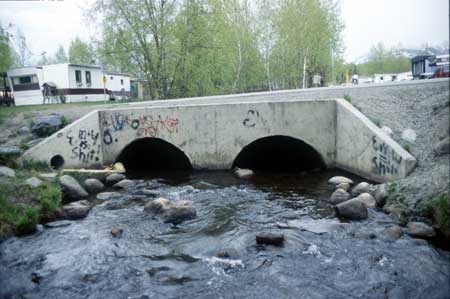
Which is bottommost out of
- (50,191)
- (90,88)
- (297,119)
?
(50,191)

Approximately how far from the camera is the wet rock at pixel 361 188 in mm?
9516

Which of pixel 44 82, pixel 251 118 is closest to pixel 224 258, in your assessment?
pixel 251 118

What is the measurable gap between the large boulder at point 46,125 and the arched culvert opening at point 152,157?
8.30 ft

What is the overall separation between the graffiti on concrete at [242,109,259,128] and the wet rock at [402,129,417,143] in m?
4.61

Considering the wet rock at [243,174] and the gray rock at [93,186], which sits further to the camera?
the wet rock at [243,174]

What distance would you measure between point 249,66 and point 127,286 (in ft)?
101

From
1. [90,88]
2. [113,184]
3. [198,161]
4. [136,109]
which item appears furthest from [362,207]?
[90,88]

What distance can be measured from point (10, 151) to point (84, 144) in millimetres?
2401

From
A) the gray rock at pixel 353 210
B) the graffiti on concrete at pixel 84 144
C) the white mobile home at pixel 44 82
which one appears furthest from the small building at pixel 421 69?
the white mobile home at pixel 44 82

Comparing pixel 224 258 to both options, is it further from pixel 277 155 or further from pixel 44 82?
pixel 44 82

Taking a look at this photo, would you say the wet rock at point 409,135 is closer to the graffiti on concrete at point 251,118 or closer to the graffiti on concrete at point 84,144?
the graffiti on concrete at point 251,118

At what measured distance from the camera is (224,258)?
650 centimetres

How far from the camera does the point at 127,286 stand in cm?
568

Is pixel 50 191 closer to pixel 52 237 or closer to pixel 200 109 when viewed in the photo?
pixel 52 237
